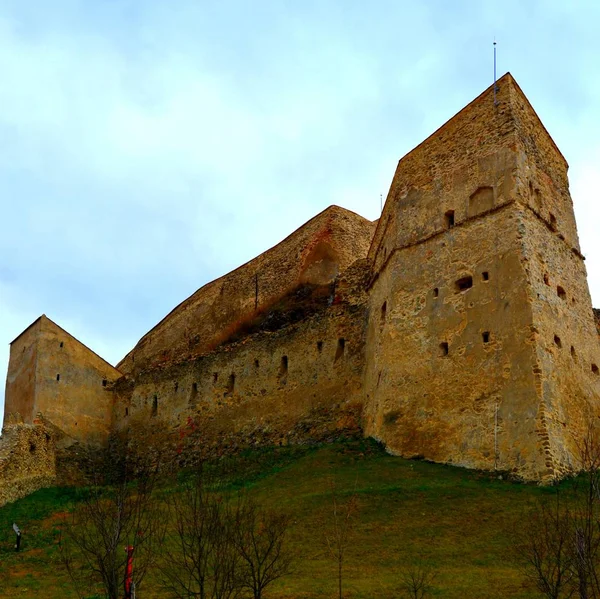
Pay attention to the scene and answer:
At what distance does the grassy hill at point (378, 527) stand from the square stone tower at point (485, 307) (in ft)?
4.25

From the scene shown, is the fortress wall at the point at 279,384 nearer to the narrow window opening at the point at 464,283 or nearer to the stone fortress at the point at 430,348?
the stone fortress at the point at 430,348

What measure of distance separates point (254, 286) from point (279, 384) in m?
9.97

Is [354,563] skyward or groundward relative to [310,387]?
groundward

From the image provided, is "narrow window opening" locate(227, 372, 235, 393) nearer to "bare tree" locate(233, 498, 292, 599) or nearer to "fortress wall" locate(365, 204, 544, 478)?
"fortress wall" locate(365, 204, 544, 478)

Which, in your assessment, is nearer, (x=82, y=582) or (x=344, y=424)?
(x=82, y=582)

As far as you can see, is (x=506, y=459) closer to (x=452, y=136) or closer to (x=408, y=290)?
(x=408, y=290)

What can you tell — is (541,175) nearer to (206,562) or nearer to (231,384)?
(231,384)

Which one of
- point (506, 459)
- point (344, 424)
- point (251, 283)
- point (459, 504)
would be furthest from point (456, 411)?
point (251, 283)

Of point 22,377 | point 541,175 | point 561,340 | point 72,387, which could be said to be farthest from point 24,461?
point 541,175

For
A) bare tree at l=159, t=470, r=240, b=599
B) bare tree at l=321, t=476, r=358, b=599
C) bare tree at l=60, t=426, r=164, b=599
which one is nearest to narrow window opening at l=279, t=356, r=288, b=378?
bare tree at l=60, t=426, r=164, b=599

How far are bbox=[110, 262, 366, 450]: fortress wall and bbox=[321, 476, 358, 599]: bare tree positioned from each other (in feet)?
22.0

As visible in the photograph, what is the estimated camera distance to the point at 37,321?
3838 centimetres

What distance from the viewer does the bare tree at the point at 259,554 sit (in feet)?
53.1

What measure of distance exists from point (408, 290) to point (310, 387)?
230 inches
